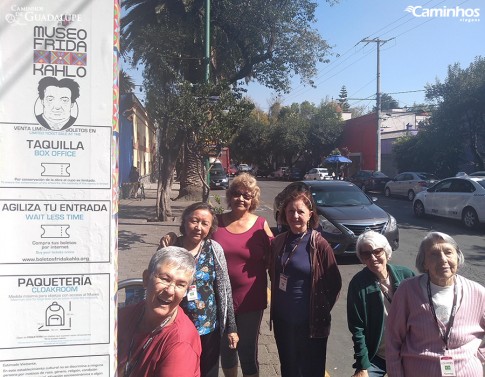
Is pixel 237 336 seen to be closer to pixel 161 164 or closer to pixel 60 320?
pixel 60 320

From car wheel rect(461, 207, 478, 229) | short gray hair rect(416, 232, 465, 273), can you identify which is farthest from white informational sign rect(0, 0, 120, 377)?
car wheel rect(461, 207, 478, 229)

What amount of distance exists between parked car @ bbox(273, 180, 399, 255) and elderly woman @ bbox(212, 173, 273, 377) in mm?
5895

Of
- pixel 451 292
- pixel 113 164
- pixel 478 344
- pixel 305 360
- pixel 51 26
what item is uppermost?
pixel 51 26

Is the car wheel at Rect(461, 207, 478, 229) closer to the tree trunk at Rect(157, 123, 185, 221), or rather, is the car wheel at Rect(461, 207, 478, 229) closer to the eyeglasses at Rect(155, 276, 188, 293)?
the tree trunk at Rect(157, 123, 185, 221)

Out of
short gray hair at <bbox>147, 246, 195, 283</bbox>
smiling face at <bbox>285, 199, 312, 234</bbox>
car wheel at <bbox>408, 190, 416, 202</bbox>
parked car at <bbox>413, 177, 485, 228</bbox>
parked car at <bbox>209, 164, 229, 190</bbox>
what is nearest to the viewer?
short gray hair at <bbox>147, 246, 195, 283</bbox>

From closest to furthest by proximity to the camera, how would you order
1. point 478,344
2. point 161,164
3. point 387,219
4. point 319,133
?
1. point 478,344
2. point 387,219
3. point 161,164
4. point 319,133

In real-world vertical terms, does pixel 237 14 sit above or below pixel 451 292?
above

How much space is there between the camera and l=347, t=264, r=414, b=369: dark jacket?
9.41ft

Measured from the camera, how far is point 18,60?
6.12 feet

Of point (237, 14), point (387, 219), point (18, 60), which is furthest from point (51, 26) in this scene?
point (237, 14)

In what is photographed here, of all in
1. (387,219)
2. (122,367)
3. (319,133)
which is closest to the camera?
(122,367)

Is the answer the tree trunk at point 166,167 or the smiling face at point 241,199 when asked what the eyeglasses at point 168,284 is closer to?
the smiling face at point 241,199

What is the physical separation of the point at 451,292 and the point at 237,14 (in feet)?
46.8

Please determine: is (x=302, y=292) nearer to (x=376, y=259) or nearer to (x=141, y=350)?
(x=376, y=259)
